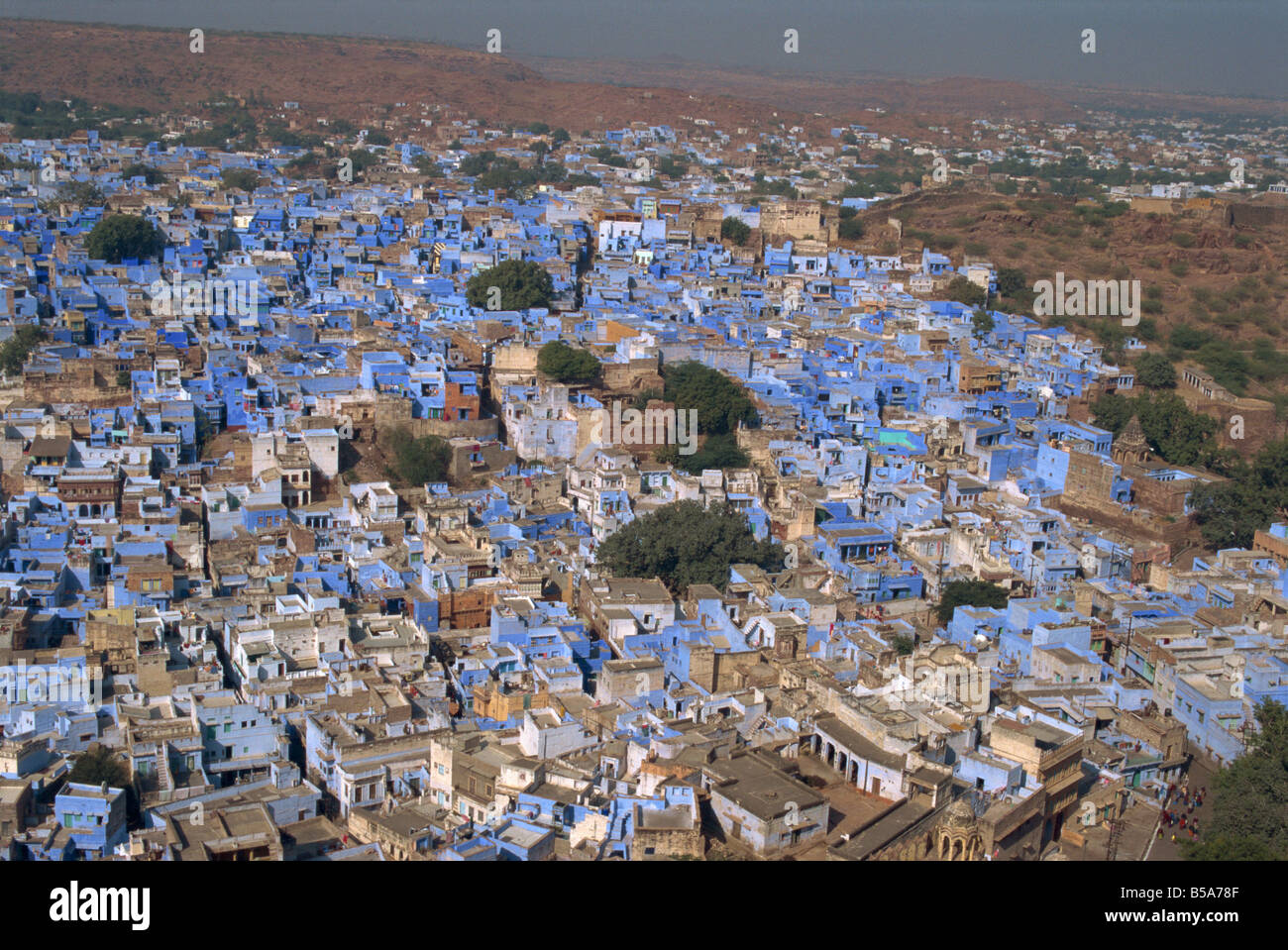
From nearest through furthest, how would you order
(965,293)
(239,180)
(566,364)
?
(566,364)
(965,293)
(239,180)

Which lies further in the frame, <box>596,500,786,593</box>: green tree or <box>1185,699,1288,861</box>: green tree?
<box>596,500,786,593</box>: green tree

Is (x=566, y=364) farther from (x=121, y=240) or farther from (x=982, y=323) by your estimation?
(x=121, y=240)

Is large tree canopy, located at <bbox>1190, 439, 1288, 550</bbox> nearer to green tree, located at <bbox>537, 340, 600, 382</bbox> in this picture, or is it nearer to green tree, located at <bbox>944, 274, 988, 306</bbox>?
green tree, located at <bbox>537, 340, 600, 382</bbox>

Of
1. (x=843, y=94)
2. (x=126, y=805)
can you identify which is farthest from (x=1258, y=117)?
(x=126, y=805)

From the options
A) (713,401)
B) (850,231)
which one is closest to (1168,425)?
(713,401)

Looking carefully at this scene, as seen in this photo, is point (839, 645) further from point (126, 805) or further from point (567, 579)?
point (126, 805)

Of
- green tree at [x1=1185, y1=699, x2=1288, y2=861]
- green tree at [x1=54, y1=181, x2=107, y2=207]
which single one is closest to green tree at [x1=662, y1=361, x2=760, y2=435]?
green tree at [x1=1185, y1=699, x2=1288, y2=861]
